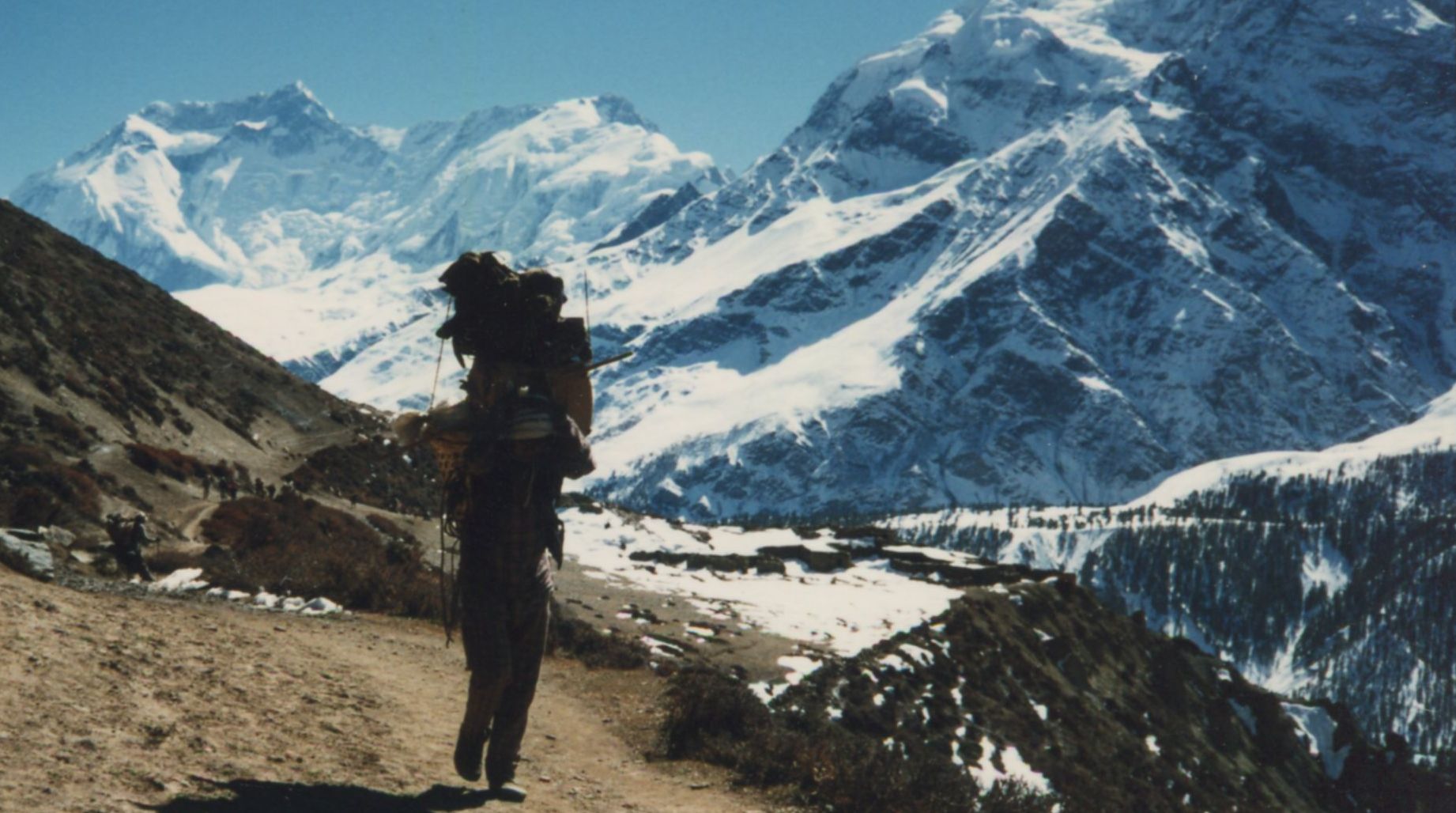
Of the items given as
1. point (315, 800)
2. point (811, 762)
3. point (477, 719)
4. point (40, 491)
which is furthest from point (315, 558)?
point (315, 800)

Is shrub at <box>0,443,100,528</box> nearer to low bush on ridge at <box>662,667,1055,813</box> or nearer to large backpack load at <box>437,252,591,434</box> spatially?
low bush on ridge at <box>662,667,1055,813</box>

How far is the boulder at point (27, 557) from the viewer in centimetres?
1510

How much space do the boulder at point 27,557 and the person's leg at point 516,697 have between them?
27.7 feet

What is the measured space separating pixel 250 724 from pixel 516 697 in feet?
7.36

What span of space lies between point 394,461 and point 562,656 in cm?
3327

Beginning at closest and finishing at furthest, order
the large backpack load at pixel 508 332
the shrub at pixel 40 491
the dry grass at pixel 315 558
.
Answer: the large backpack load at pixel 508 332 → the dry grass at pixel 315 558 → the shrub at pixel 40 491

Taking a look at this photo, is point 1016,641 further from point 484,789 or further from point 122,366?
point 484,789

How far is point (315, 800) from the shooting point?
830 centimetres

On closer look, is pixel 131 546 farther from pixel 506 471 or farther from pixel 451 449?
pixel 506 471

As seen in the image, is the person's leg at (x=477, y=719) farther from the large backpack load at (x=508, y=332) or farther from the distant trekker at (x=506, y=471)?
the large backpack load at (x=508, y=332)

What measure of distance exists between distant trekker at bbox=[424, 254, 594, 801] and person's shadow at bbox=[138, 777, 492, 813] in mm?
415

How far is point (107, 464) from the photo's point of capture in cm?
2906

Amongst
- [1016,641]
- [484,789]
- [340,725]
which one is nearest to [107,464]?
[340,725]

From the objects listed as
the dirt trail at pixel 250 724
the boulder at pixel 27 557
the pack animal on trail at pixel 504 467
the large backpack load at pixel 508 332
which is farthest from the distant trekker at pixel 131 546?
the large backpack load at pixel 508 332
